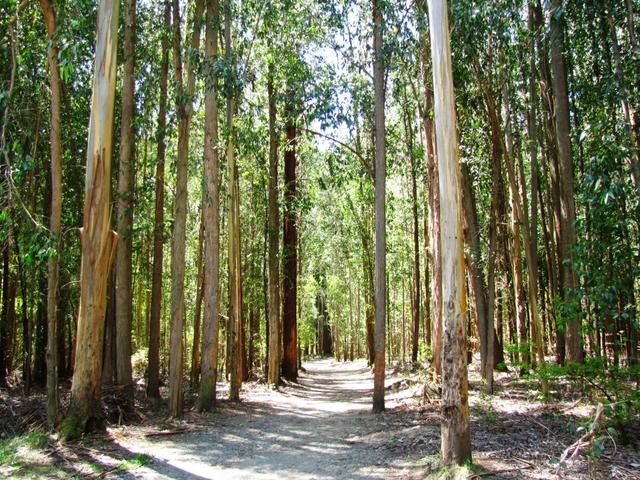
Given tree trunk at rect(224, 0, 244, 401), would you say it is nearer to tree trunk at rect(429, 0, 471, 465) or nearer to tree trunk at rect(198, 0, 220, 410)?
tree trunk at rect(198, 0, 220, 410)

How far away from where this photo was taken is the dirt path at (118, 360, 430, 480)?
22.7 feet

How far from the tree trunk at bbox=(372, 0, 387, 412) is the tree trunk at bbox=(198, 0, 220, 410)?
3591mm

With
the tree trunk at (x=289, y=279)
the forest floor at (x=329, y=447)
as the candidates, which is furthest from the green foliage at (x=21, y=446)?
the tree trunk at (x=289, y=279)

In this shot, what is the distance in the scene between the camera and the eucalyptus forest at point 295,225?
22.3 ft

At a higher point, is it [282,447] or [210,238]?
[210,238]

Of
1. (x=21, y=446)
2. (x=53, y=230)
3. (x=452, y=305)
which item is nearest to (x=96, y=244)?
(x=53, y=230)

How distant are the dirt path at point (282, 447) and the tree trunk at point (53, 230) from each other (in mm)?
1358

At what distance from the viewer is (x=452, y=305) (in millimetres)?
5672

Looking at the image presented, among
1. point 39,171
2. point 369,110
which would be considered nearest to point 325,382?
point 369,110

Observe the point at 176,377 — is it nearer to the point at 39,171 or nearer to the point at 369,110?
the point at 39,171

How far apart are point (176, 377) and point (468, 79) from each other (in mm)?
9289

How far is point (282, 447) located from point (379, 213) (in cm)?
534

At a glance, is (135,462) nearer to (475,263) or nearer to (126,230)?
(126,230)

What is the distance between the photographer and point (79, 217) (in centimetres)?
1452
